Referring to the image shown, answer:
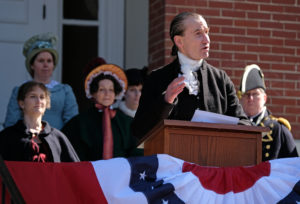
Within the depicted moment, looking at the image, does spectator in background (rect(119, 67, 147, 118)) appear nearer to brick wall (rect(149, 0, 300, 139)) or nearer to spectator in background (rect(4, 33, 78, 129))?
brick wall (rect(149, 0, 300, 139))

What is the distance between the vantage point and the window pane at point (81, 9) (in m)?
9.19

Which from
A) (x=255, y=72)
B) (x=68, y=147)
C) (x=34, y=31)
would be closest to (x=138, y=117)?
(x=68, y=147)

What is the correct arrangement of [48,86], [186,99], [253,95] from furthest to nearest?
[48,86] < [253,95] < [186,99]

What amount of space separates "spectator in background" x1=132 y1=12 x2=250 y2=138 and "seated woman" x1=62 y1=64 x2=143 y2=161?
171 centimetres

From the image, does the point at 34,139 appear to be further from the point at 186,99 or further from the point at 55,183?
the point at 55,183

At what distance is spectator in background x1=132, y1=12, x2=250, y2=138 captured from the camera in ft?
16.4

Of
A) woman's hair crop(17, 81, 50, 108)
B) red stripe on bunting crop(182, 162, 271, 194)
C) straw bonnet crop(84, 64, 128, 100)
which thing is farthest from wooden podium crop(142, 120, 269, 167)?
straw bonnet crop(84, 64, 128, 100)

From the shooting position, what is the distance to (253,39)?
8.29 metres

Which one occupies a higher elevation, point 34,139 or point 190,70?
point 190,70

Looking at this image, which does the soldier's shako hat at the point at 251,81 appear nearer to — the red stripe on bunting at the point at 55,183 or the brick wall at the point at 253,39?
the brick wall at the point at 253,39

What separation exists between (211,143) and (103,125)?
254 centimetres

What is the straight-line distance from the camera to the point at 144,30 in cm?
945

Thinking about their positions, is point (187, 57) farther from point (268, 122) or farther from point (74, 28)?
point (74, 28)

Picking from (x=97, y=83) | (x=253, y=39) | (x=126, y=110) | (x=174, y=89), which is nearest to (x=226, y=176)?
(x=174, y=89)
